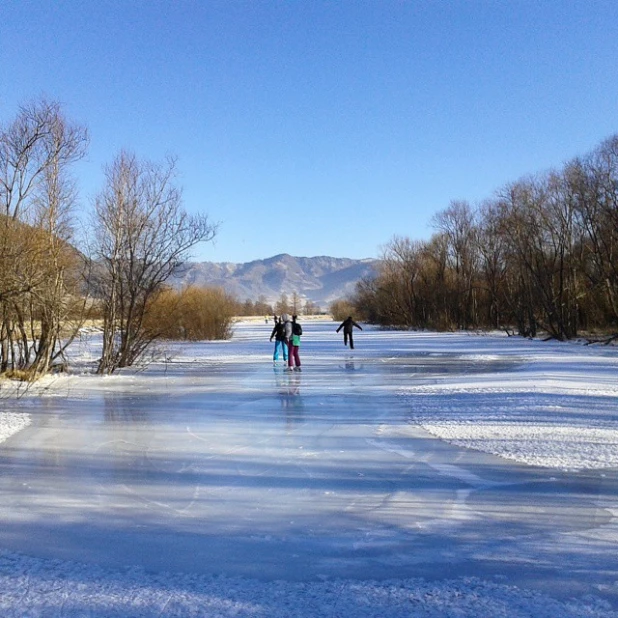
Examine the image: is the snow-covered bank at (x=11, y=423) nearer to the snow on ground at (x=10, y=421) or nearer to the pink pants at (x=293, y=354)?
the snow on ground at (x=10, y=421)

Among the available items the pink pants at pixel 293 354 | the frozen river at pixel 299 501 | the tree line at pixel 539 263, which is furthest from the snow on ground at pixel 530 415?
the tree line at pixel 539 263

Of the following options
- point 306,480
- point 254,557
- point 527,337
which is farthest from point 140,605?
point 527,337

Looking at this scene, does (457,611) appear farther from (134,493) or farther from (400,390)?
(400,390)

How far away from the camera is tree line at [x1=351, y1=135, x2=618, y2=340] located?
37.6 m

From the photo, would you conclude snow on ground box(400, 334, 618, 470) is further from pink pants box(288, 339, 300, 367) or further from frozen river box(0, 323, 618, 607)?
pink pants box(288, 339, 300, 367)

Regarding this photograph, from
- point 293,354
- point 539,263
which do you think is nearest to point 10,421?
point 293,354

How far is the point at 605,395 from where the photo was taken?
12312mm

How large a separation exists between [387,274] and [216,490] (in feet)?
227

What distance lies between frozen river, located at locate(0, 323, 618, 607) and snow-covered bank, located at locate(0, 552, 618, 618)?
165mm

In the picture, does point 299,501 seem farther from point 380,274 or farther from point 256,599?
point 380,274

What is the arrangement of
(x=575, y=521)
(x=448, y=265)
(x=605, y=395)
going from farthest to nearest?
(x=448, y=265)
(x=605, y=395)
(x=575, y=521)

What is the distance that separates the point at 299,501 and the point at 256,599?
6.52 ft

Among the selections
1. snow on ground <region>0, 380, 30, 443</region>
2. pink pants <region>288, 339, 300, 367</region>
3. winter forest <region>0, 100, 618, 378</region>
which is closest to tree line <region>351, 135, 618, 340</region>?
winter forest <region>0, 100, 618, 378</region>

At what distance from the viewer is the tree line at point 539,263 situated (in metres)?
37.6
